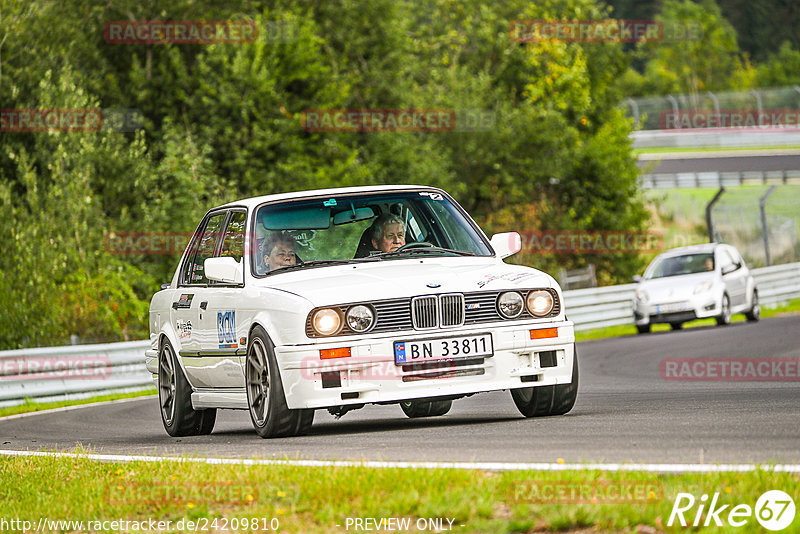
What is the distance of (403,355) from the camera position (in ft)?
26.4

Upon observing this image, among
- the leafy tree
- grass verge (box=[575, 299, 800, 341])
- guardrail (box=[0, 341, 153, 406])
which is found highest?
the leafy tree

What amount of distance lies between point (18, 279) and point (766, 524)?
17.7 m

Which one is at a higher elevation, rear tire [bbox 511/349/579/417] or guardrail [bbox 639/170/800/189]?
guardrail [bbox 639/170/800/189]

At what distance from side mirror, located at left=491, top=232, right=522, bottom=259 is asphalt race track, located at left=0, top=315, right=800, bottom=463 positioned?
1206mm

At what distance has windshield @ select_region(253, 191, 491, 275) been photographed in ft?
29.9

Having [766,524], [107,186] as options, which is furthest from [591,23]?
[766,524]

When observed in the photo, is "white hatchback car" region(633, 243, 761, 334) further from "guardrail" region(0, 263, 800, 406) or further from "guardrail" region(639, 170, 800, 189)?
"guardrail" region(639, 170, 800, 189)

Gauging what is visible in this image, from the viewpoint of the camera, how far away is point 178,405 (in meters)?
9.98

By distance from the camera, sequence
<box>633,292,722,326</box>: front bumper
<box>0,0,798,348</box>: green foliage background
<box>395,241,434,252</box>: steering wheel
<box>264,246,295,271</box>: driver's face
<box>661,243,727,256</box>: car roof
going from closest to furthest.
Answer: <box>264,246,295,271</box>: driver's face
<box>395,241,434,252</box>: steering wheel
<box>633,292,722,326</box>: front bumper
<box>0,0,798,348</box>: green foliage background
<box>661,243,727,256</box>: car roof

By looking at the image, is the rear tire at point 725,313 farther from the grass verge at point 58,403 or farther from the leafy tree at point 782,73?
the leafy tree at point 782,73

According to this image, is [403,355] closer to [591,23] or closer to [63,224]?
[63,224]

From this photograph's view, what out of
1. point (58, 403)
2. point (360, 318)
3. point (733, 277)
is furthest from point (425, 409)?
point (733, 277)

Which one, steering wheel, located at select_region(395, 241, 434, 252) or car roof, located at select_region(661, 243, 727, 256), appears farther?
car roof, located at select_region(661, 243, 727, 256)

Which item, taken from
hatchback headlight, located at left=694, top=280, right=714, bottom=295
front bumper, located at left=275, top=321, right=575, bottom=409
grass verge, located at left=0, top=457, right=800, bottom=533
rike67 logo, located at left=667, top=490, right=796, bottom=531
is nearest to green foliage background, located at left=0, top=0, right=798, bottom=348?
hatchback headlight, located at left=694, top=280, right=714, bottom=295
